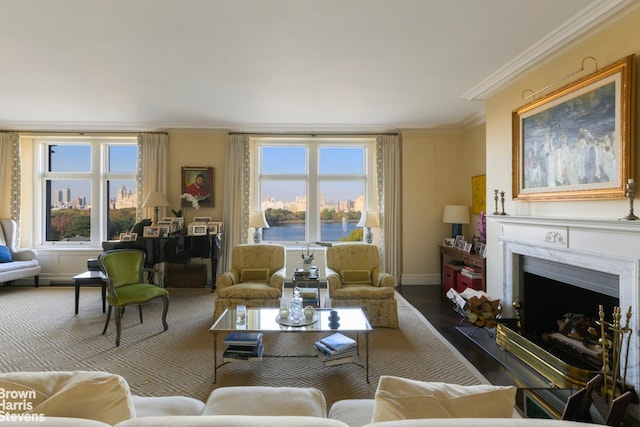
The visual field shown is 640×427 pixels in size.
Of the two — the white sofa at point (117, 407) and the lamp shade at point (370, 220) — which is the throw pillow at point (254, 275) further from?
the white sofa at point (117, 407)

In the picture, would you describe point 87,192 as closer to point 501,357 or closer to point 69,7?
point 69,7

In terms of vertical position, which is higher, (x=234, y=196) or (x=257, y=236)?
(x=234, y=196)

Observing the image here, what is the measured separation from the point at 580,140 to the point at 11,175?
332 inches

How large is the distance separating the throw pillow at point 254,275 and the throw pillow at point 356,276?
1.07m

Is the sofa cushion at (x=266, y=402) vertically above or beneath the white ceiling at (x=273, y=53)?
beneath

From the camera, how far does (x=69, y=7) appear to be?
2301 millimetres

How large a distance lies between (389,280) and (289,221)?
278 cm

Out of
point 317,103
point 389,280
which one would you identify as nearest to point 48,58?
point 317,103

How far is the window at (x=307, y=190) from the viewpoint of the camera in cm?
609

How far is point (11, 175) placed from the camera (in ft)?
18.5

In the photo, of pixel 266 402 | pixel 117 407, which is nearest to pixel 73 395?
pixel 117 407

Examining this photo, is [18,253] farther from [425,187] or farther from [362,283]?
[425,187]

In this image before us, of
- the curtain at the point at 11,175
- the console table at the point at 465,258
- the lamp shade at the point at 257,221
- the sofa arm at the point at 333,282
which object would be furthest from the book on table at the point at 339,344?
the curtain at the point at 11,175

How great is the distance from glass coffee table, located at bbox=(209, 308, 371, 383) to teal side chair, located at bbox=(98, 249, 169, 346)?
1126 millimetres
